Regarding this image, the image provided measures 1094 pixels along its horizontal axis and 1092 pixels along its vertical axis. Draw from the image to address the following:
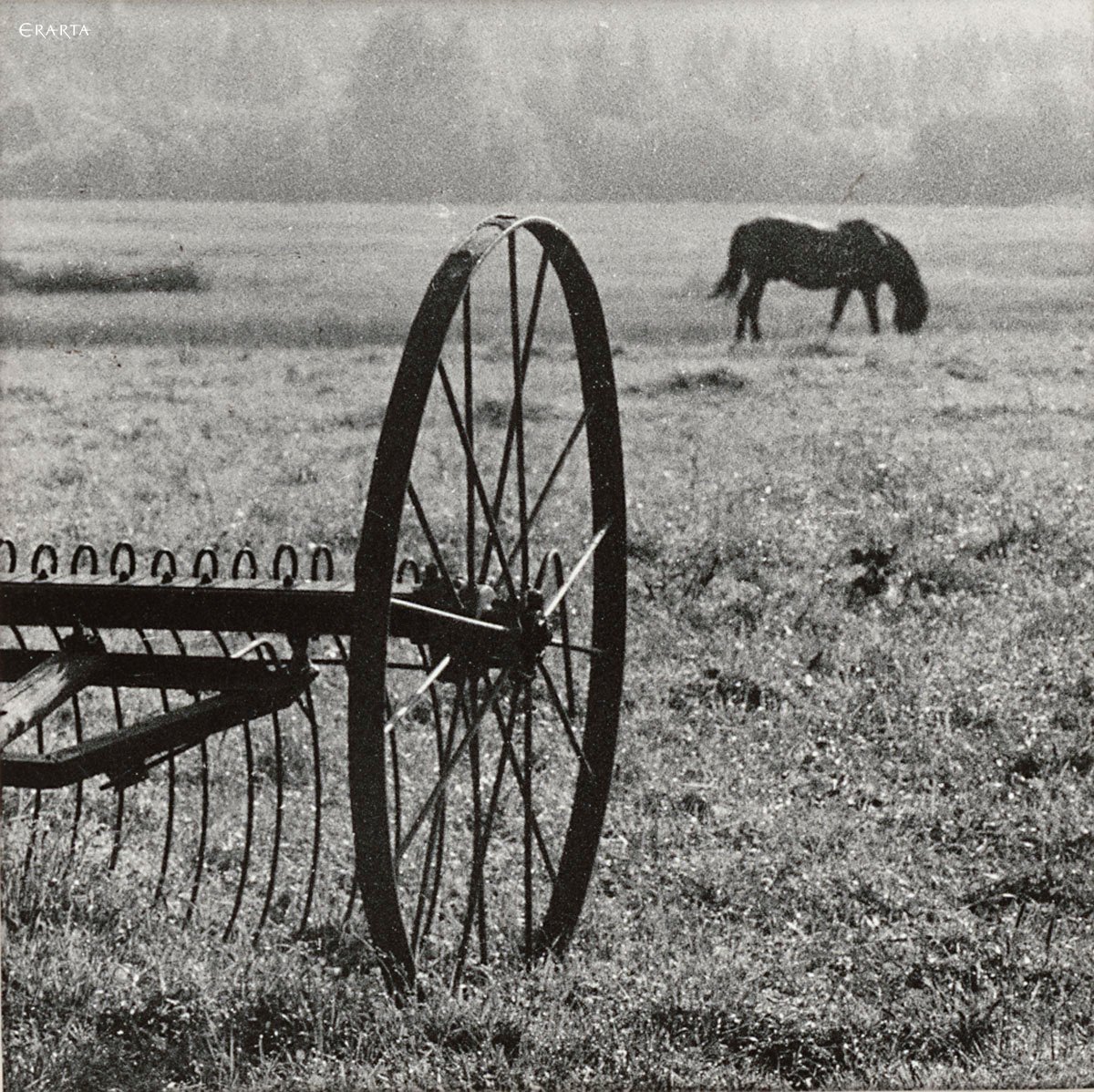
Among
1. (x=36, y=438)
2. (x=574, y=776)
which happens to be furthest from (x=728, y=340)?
(x=574, y=776)

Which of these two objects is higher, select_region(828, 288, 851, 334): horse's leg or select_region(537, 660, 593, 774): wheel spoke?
select_region(828, 288, 851, 334): horse's leg

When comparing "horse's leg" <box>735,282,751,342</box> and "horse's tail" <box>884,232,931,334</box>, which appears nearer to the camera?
"horse's tail" <box>884,232,931,334</box>

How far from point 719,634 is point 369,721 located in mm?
3434

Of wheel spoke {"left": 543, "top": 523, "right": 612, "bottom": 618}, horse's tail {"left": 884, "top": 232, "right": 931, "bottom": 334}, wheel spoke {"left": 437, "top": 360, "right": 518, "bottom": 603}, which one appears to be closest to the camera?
wheel spoke {"left": 437, "top": 360, "right": 518, "bottom": 603}

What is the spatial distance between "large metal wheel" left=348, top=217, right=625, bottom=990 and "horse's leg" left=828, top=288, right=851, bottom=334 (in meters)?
3.42

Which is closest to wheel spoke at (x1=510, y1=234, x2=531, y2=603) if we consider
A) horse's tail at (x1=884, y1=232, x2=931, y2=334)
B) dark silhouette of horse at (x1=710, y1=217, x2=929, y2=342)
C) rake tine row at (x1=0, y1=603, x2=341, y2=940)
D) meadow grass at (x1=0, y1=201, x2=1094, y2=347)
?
rake tine row at (x1=0, y1=603, x2=341, y2=940)

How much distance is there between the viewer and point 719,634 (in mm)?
6043

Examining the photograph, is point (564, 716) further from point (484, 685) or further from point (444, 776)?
point (484, 685)

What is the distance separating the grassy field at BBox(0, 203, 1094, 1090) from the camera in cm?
330

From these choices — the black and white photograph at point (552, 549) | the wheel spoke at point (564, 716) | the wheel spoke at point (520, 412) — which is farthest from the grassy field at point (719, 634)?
the wheel spoke at point (520, 412)

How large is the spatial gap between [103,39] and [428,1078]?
3.51 meters

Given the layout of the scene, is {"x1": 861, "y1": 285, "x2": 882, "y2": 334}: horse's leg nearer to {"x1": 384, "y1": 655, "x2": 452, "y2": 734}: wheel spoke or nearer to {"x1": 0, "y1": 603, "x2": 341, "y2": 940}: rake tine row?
{"x1": 0, "y1": 603, "x2": 341, "y2": 940}: rake tine row

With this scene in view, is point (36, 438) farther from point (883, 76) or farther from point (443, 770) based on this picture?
point (443, 770)

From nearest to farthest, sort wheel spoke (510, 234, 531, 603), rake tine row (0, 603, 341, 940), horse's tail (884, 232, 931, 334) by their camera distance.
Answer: wheel spoke (510, 234, 531, 603), rake tine row (0, 603, 341, 940), horse's tail (884, 232, 931, 334)
